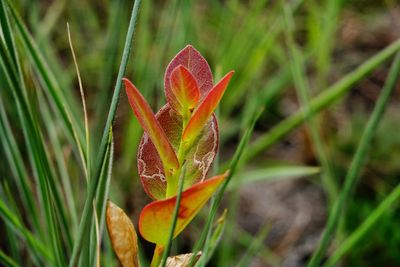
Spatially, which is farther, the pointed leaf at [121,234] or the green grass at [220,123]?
the green grass at [220,123]

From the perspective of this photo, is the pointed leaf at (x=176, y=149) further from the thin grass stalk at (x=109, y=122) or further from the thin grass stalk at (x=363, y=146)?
the thin grass stalk at (x=363, y=146)

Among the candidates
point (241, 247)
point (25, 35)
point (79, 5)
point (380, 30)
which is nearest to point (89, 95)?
point (79, 5)

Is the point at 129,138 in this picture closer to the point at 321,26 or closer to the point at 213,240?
the point at 321,26

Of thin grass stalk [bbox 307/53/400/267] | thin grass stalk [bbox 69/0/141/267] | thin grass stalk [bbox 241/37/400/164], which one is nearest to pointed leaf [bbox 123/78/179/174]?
thin grass stalk [bbox 69/0/141/267]

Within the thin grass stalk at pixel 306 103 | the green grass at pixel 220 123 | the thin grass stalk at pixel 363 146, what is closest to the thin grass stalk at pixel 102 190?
the green grass at pixel 220 123

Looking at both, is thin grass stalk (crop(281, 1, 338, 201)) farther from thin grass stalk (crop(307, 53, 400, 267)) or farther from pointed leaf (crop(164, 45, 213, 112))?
pointed leaf (crop(164, 45, 213, 112))

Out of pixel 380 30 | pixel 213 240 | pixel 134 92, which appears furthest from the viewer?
pixel 380 30

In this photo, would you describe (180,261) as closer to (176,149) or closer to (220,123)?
(176,149)
